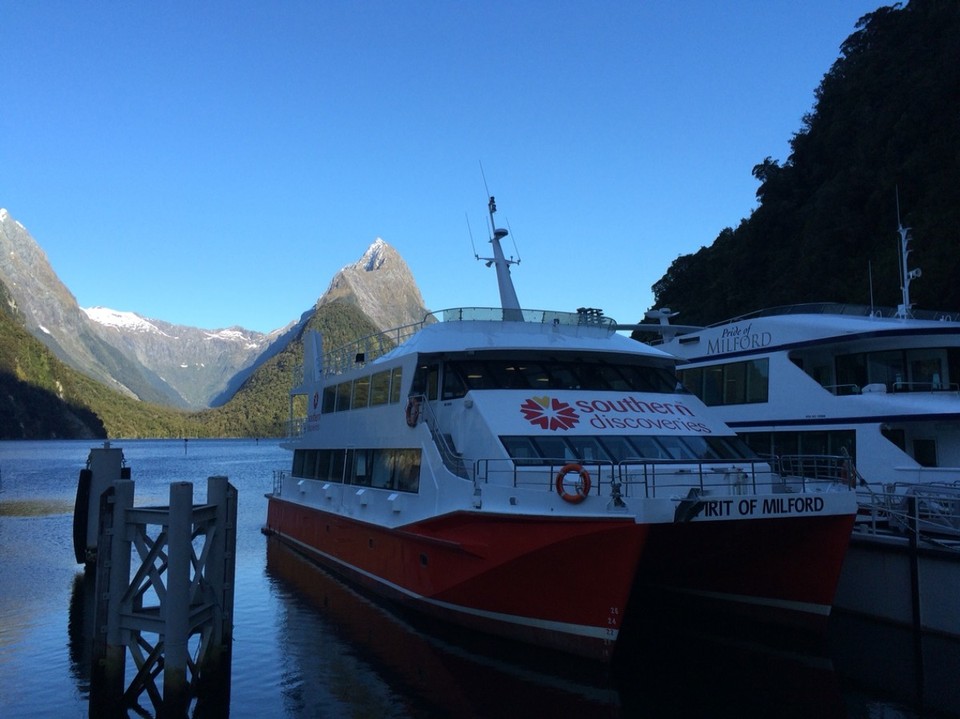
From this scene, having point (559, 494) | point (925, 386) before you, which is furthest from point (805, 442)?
point (559, 494)

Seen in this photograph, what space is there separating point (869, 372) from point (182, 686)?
16446mm

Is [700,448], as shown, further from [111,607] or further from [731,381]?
[111,607]

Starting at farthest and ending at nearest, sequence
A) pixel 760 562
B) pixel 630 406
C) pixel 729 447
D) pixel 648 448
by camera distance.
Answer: pixel 630 406, pixel 729 447, pixel 648 448, pixel 760 562

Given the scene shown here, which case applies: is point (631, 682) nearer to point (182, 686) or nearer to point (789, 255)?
point (182, 686)

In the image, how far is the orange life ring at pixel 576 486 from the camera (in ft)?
37.1

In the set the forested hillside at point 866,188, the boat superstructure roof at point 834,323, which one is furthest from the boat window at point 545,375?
the forested hillside at point 866,188

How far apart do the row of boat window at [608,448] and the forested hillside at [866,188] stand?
84.4 feet

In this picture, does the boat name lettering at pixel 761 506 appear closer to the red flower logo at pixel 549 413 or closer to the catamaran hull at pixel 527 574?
the catamaran hull at pixel 527 574

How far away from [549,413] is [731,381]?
383 inches

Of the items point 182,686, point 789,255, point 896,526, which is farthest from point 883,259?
point 182,686

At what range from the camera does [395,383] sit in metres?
16.8

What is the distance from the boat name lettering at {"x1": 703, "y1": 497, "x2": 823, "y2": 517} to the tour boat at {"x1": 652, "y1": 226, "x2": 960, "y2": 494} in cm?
431

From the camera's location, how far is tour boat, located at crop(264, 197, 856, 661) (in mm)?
11414

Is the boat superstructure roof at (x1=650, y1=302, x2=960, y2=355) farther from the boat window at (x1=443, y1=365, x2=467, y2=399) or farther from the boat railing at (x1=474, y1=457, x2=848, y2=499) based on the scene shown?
the boat window at (x1=443, y1=365, x2=467, y2=399)
